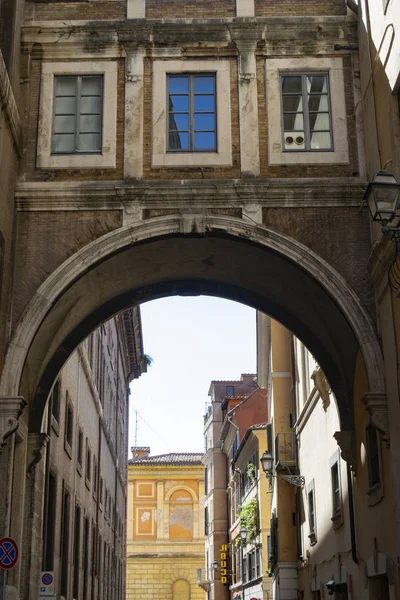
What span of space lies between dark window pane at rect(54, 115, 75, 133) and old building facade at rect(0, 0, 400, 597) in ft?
0.15

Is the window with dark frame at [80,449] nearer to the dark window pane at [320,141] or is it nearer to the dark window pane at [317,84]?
the dark window pane at [320,141]

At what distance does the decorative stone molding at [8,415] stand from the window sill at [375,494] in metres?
6.33

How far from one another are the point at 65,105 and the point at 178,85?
223 cm

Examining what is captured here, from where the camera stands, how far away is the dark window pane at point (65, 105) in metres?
18.2

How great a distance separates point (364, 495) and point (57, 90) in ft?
32.1

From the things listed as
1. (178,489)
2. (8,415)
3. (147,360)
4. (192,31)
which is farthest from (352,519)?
(178,489)

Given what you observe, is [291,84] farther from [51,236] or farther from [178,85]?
[51,236]

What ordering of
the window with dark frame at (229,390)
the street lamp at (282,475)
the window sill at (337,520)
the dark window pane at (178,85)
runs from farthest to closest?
the window with dark frame at (229,390) < the street lamp at (282,475) < the window sill at (337,520) < the dark window pane at (178,85)

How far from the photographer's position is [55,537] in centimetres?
2284

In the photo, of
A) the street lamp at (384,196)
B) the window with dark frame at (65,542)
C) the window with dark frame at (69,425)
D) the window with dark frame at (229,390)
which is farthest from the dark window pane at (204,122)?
the window with dark frame at (229,390)

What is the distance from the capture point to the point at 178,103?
1827 centimetres

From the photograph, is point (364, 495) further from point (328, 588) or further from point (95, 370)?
point (95, 370)

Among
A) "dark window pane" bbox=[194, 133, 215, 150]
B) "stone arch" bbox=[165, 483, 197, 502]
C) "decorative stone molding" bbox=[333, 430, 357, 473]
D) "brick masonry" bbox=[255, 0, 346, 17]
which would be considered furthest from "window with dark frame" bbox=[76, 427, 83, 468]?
"stone arch" bbox=[165, 483, 197, 502]

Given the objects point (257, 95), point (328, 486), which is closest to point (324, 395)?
point (328, 486)
